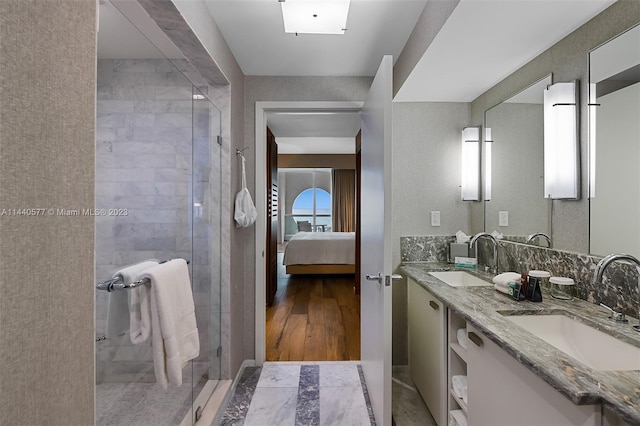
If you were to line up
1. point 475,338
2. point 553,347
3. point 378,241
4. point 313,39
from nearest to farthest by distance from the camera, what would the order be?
point 553,347, point 475,338, point 378,241, point 313,39

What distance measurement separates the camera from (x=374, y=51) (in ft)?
7.35

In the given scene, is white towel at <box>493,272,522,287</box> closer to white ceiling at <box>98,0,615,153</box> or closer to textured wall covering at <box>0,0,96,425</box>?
white ceiling at <box>98,0,615,153</box>

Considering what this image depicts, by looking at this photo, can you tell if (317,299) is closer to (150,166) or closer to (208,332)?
(208,332)

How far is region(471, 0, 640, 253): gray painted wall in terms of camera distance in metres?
1.30

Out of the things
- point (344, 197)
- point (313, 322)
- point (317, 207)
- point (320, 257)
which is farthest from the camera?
point (317, 207)

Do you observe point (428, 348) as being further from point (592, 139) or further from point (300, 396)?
point (592, 139)

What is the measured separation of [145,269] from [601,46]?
225cm

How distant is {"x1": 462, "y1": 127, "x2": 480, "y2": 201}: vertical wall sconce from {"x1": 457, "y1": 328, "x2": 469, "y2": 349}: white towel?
1214 millimetres

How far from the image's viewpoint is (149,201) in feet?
5.53

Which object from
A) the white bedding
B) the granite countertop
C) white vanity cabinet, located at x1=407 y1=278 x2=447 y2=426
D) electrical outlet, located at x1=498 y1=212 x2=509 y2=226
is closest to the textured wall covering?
the granite countertop

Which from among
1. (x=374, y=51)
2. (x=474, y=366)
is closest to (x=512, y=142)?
(x=374, y=51)

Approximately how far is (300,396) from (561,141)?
216 centimetres

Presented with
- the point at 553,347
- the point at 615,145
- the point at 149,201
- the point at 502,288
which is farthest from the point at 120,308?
the point at 615,145

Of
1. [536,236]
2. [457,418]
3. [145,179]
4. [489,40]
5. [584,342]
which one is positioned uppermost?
[489,40]
